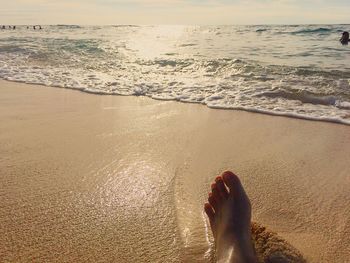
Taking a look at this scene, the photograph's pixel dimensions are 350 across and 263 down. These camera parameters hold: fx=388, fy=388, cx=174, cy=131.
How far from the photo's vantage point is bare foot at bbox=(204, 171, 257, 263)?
5.65 feet

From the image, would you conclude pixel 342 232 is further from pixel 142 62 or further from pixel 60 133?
pixel 142 62

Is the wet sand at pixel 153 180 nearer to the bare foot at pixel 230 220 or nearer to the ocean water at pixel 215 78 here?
the bare foot at pixel 230 220

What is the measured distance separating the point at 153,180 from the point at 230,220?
2.60 feet

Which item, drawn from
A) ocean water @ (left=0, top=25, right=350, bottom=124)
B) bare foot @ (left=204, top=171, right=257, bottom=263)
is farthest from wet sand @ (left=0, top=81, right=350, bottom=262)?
ocean water @ (left=0, top=25, right=350, bottom=124)

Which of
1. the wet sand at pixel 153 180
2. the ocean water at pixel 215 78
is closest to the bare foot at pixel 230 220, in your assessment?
the wet sand at pixel 153 180

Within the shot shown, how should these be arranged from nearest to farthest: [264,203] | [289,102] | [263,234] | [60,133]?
1. [263,234]
2. [264,203]
3. [60,133]
4. [289,102]

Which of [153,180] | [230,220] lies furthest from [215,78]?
[230,220]

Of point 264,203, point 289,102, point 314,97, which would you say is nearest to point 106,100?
point 289,102

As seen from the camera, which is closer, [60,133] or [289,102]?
[60,133]

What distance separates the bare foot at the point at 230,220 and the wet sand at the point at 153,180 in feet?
0.28

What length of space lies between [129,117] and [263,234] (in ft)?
8.66

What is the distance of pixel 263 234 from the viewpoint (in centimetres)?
187

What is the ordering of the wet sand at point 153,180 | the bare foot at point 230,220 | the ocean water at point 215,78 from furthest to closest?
the ocean water at point 215,78 < the wet sand at point 153,180 < the bare foot at point 230,220

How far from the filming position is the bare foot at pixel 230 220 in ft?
5.65
